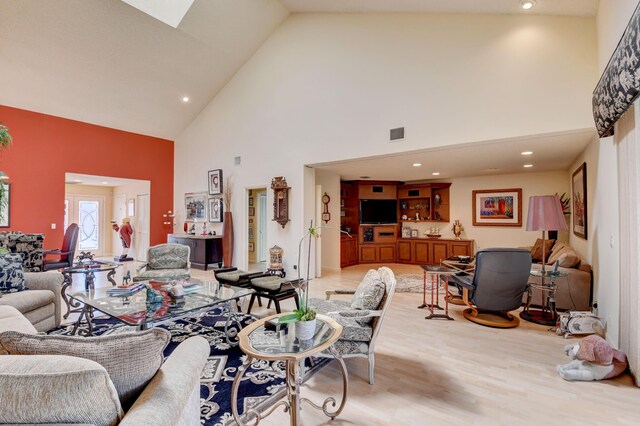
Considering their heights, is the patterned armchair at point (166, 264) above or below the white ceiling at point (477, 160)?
below

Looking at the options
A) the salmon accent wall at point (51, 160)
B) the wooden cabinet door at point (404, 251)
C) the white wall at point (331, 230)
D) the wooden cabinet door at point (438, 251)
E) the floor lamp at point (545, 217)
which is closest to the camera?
the floor lamp at point (545, 217)

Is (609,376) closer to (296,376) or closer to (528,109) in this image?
(296,376)

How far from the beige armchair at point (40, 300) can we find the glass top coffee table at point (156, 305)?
27 centimetres

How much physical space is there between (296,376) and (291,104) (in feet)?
18.6

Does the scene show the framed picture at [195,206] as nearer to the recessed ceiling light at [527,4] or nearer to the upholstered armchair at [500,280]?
the upholstered armchair at [500,280]

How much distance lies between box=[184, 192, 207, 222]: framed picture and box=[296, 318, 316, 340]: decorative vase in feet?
22.6

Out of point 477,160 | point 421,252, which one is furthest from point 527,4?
point 421,252

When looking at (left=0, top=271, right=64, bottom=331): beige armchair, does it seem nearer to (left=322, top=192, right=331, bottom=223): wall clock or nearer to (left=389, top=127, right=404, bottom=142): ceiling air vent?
(left=389, top=127, right=404, bottom=142): ceiling air vent

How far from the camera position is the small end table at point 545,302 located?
12.3ft

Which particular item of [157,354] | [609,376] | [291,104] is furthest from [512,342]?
[291,104]

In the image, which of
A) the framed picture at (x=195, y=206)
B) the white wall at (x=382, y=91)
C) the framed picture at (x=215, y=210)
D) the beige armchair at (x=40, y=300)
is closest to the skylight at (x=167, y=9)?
the white wall at (x=382, y=91)

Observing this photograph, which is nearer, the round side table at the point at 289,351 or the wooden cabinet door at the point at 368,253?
the round side table at the point at 289,351

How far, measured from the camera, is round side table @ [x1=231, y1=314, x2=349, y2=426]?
167 cm

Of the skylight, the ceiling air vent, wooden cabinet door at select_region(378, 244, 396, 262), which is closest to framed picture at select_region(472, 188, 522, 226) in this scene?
wooden cabinet door at select_region(378, 244, 396, 262)
